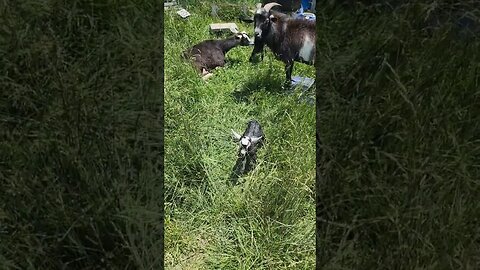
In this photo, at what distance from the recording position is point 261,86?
1.96m

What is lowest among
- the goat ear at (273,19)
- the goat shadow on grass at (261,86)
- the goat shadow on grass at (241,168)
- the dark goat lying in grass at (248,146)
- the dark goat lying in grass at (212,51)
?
the goat shadow on grass at (241,168)

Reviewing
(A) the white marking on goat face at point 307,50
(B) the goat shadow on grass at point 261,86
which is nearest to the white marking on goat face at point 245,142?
(B) the goat shadow on grass at point 261,86

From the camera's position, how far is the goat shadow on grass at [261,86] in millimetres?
1946

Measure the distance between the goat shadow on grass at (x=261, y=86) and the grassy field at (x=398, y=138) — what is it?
14 cm

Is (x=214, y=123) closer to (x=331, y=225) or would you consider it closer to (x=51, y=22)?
(x=331, y=225)

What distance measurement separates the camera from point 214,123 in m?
1.91

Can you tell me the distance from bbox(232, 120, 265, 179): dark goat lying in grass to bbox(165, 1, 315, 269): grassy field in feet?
0.07

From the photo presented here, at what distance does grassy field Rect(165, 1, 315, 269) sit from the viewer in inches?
69.9

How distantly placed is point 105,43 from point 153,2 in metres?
0.21

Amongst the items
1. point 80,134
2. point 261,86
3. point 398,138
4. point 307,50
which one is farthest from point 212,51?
point 398,138

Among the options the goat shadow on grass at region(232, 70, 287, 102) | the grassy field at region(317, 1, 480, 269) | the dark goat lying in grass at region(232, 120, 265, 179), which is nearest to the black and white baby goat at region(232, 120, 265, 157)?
the dark goat lying in grass at region(232, 120, 265, 179)

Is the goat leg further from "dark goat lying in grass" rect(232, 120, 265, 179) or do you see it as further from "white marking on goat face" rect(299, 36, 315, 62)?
"dark goat lying in grass" rect(232, 120, 265, 179)

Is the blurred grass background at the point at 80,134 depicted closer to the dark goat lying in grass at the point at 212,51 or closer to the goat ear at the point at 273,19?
the dark goat lying in grass at the point at 212,51

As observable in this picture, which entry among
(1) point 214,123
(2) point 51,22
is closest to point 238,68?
(1) point 214,123
